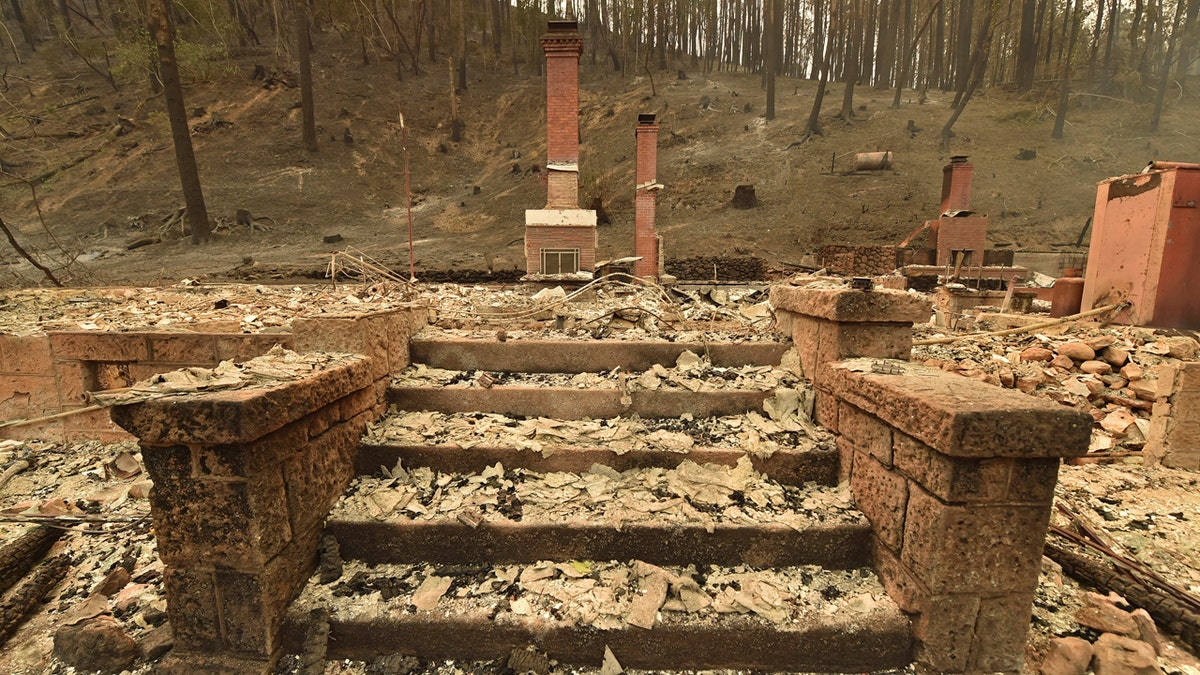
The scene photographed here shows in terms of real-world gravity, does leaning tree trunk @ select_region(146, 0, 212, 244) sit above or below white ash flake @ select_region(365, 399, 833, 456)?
above

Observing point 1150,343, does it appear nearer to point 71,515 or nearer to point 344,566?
point 344,566

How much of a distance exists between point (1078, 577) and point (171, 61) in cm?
2097

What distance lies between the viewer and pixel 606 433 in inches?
122

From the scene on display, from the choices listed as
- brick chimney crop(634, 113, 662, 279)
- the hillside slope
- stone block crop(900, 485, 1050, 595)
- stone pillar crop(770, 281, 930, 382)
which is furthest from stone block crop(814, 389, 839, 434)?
the hillside slope

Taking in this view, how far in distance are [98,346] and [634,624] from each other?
16.5ft

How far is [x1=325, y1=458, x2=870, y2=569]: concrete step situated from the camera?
8.03ft

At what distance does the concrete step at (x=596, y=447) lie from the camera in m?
2.83

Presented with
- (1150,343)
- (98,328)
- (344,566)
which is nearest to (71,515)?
(98,328)

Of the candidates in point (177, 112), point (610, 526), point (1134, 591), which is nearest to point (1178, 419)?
point (1134, 591)

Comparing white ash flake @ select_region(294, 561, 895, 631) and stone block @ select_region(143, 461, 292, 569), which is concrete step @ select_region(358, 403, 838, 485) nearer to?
white ash flake @ select_region(294, 561, 895, 631)

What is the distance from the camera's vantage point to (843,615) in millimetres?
2188

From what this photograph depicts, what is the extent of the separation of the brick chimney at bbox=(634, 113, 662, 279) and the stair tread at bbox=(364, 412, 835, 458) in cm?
865

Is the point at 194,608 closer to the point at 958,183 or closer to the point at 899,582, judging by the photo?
the point at 899,582

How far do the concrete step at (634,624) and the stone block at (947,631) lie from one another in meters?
0.08
